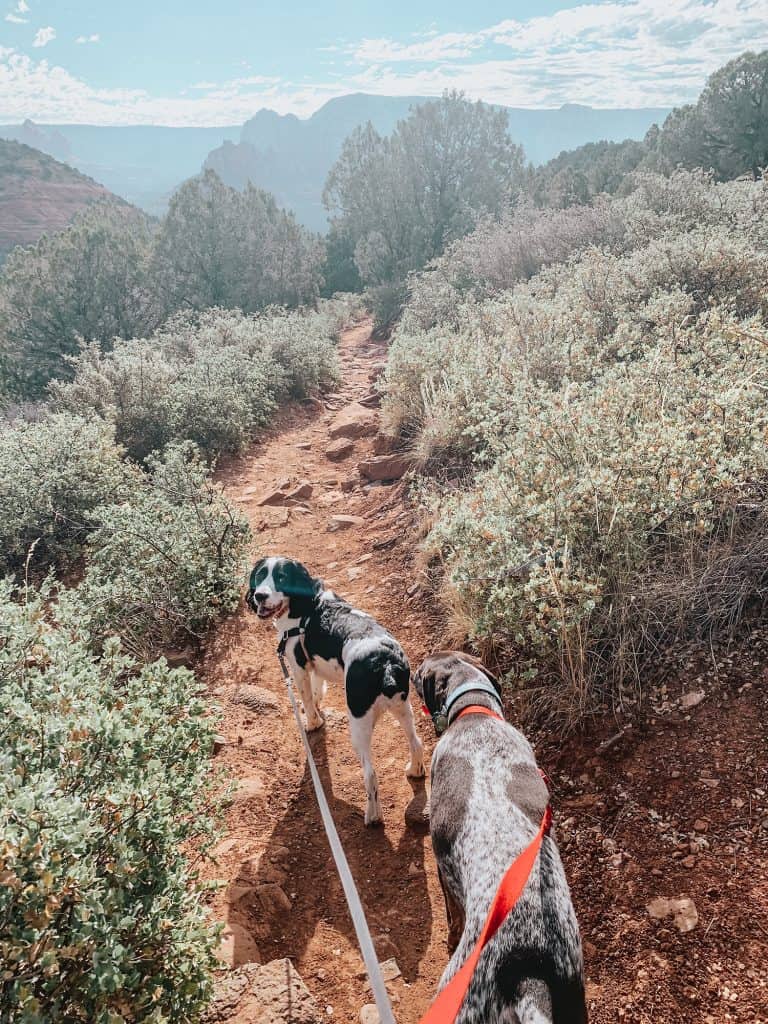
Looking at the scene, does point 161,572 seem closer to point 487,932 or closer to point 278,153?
point 487,932

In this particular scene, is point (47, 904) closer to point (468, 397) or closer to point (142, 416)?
point (468, 397)

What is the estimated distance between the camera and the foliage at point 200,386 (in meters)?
8.62

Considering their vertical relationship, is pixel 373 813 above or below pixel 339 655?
below

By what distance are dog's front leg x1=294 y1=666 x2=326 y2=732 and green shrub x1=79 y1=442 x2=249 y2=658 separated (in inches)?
48.9

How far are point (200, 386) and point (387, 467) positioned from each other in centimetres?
365

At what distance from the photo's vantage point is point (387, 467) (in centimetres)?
714

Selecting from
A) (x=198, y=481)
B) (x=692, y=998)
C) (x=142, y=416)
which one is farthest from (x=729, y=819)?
(x=142, y=416)

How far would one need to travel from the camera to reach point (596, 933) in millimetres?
2234

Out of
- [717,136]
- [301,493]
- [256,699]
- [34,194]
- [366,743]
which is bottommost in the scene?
[256,699]

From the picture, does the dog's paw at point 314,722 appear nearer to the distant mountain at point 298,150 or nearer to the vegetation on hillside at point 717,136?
the vegetation on hillside at point 717,136

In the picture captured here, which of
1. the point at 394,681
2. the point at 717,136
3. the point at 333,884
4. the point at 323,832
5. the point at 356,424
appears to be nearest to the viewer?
Result: the point at 333,884

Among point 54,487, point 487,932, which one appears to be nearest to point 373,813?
point 487,932

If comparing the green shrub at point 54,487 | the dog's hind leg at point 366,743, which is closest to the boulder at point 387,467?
Result: the green shrub at point 54,487

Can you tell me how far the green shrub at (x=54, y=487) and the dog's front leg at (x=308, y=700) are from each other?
321 centimetres
